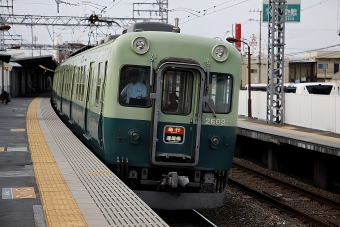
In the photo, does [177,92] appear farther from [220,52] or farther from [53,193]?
[53,193]

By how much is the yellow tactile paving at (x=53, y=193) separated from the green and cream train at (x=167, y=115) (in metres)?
1.08

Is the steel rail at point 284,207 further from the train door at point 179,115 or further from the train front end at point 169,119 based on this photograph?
the train door at point 179,115

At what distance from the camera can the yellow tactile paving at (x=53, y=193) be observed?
6.43 m

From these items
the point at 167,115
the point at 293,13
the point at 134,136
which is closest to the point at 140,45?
the point at 167,115

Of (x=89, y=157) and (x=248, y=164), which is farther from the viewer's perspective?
(x=248, y=164)

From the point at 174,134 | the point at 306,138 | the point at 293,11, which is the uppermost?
the point at 293,11

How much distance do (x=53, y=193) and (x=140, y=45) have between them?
2.93m

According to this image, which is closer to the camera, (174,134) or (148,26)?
(174,134)

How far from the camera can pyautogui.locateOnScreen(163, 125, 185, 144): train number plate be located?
9578 millimetres

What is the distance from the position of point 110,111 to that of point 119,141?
50 centimetres

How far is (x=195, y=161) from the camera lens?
375 inches

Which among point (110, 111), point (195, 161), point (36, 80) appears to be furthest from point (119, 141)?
point (36, 80)

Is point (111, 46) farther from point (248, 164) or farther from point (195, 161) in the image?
point (248, 164)

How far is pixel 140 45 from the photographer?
378 inches
